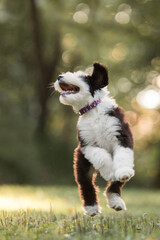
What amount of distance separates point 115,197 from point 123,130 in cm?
79

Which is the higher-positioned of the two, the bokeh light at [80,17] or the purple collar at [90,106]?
the bokeh light at [80,17]

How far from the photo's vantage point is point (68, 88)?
16.4ft

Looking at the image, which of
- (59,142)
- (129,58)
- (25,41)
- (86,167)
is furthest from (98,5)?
(86,167)

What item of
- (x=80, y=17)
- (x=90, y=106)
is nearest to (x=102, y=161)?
(x=90, y=106)

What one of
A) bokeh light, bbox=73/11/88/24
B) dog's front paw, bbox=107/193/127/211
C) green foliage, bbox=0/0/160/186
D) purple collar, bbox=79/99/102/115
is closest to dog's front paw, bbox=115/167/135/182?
dog's front paw, bbox=107/193/127/211

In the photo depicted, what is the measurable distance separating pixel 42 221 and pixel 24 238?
46.1 inches

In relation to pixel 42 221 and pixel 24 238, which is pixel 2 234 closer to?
pixel 24 238

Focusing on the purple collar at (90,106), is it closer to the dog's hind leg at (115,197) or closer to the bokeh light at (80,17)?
the dog's hind leg at (115,197)

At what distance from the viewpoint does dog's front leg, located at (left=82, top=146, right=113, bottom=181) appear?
455 cm

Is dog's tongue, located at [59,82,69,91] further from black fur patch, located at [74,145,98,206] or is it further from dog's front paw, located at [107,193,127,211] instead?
dog's front paw, located at [107,193,127,211]

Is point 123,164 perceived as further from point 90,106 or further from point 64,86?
point 64,86

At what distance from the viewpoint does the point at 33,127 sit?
749 inches

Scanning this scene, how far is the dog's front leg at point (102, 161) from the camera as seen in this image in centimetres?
455

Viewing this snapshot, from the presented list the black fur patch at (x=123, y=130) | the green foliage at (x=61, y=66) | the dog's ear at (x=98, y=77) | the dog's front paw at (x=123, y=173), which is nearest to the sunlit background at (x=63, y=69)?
the green foliage at (x=61, y=66)
